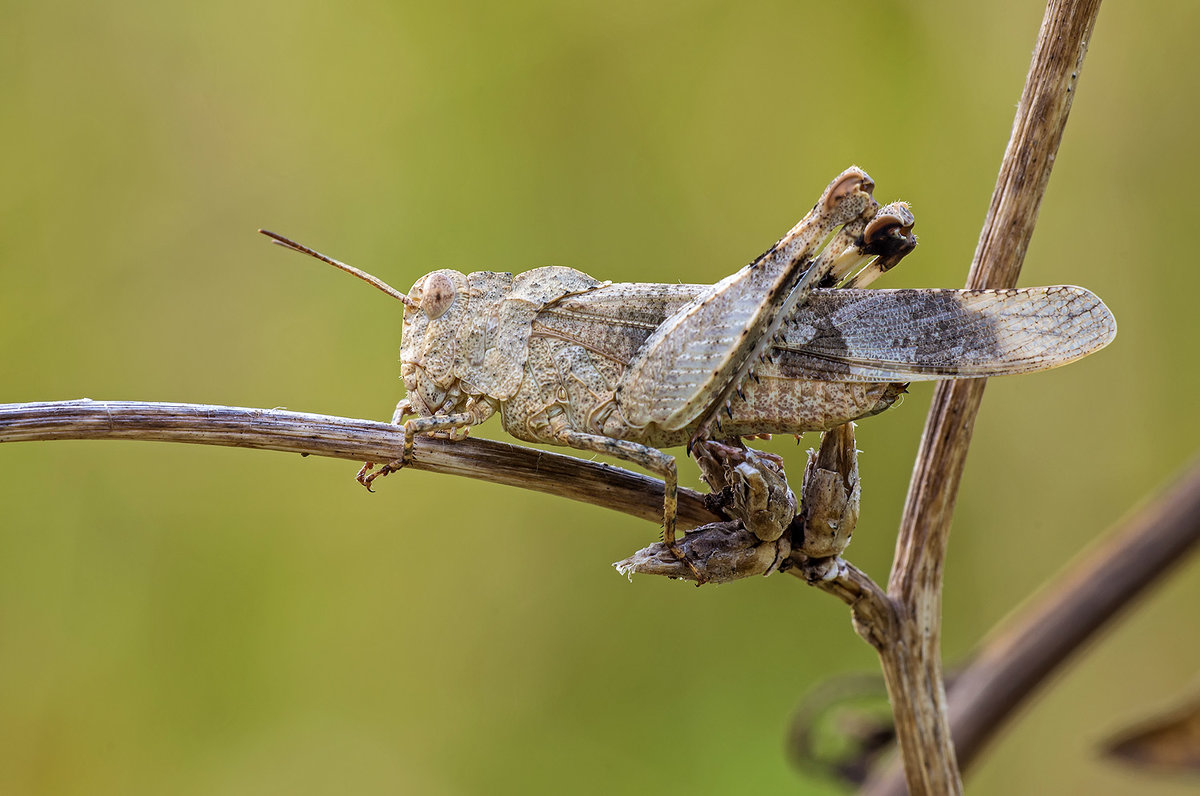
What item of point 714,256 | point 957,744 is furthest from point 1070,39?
point 714,256

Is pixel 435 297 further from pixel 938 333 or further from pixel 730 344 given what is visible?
pixel 938 333

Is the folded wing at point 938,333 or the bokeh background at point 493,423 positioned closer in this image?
the folded wing at point 938,333

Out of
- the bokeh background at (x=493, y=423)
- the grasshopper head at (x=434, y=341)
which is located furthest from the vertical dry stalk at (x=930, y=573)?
the bokeh background at (x=493, y=423)

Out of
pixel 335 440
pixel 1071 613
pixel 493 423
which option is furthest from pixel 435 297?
pixel 1071 613

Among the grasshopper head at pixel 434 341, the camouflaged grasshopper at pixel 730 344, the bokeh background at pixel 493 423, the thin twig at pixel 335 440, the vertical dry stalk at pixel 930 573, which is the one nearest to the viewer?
the thin twig at pixel 335 440

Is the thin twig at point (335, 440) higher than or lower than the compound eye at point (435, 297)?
lower

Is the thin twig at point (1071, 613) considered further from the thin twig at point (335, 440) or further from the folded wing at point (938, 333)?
the thin twig at point (335, 440)

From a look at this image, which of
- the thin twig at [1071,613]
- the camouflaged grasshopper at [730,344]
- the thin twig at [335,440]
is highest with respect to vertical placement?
the camouflaged grasshopper at [730,344]
